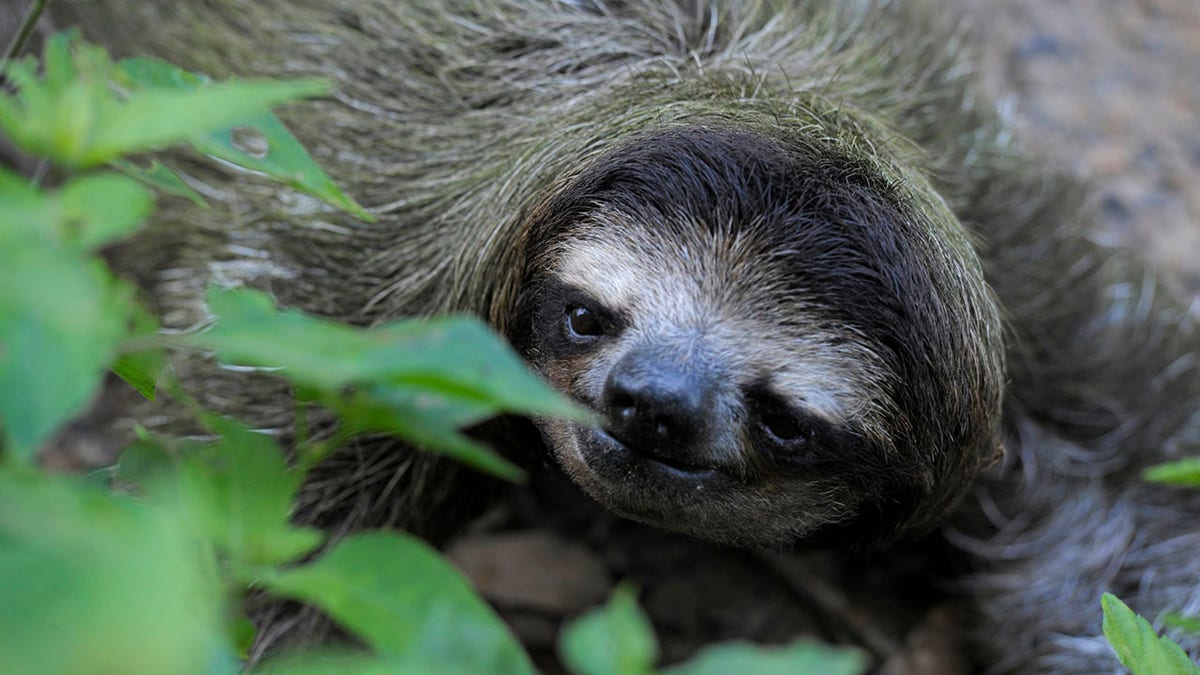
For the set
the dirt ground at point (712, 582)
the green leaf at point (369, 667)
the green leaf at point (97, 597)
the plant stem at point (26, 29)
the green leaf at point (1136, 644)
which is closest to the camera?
the green leaf at point (97, 597)

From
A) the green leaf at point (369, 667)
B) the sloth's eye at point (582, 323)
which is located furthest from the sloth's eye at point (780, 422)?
the green leaf at point (369, 667)

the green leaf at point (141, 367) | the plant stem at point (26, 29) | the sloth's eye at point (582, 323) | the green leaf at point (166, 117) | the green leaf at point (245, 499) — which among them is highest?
the green leaf at point (166, 117)

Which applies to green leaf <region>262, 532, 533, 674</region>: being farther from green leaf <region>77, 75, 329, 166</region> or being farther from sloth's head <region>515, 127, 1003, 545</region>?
sloth's head <region>515, 127, 1003, 545</region>

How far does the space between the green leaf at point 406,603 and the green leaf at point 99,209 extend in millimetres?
392

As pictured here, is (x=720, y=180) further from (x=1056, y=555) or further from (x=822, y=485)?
(x=1056, y=555)

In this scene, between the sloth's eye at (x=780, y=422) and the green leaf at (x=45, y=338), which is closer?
the green leaf at (x=45, y=338)

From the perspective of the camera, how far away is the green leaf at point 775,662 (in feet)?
3.83

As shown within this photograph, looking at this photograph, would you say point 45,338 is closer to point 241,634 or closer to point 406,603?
point 406,603

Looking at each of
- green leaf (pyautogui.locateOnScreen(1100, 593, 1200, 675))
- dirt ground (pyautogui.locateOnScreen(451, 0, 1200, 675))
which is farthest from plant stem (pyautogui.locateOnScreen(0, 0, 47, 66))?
dirt ground (pyautogui.locateOnScreen(451, 0, 1200, 675))

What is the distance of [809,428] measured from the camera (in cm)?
283

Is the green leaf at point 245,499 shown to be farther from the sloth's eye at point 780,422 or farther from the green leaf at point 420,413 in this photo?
the sloth's eye at point 780,422

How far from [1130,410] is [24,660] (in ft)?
15.0

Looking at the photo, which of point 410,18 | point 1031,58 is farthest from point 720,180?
point 1031,58

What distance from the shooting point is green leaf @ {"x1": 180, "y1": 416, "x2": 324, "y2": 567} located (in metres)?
1.30
